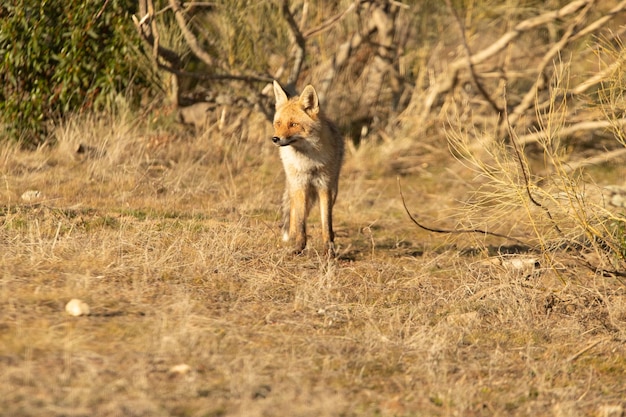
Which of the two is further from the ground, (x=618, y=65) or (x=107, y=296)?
(x=618, y=65)

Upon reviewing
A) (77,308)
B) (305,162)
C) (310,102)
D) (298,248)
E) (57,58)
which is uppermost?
(57,58)

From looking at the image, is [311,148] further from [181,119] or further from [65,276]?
[181,119]

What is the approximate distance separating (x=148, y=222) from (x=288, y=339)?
291 cm

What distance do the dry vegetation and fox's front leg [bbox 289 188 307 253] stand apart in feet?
0.63

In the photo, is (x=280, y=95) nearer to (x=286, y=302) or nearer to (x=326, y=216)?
(x=326, y=216)

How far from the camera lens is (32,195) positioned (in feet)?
25.8

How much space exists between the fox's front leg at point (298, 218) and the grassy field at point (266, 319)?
18 centimetres

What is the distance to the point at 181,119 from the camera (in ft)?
38.2

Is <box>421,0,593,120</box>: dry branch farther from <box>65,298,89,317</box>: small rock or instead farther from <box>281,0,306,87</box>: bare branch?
<box>65,298,89,317</box>: small rock

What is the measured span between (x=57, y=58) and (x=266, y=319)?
6.51 meters

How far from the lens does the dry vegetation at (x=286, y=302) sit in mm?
3871

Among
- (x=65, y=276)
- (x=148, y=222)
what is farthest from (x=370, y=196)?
(x=65, y=276)

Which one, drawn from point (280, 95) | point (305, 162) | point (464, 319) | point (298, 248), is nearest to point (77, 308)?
point (464, 319)

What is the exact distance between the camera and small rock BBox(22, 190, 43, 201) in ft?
25.4
